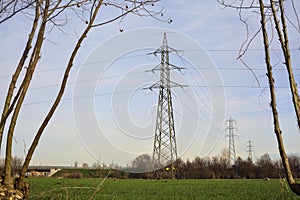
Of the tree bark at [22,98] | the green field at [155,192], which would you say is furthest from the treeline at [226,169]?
the tree bark at [22,98]

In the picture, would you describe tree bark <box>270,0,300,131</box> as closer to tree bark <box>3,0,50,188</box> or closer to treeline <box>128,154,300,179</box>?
tree bark <box>3,0,50,188</box>

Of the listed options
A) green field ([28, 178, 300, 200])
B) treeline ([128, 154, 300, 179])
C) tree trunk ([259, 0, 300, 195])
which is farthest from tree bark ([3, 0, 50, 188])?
treeline ([128, 154, 300, 179])

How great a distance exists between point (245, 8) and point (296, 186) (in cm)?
99

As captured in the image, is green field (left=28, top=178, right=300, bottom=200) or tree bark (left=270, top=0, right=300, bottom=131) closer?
tree bark (left=270, top=0, right=300, bottom=131)

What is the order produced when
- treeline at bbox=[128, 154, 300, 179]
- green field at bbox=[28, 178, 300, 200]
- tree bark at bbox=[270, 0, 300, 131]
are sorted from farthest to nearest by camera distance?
treeline at bbox=[128, 154, 300, 179]
green field at bbox=[28, 178, 300, 200]
tree bark at bbox=[270, 0, 300, 131]

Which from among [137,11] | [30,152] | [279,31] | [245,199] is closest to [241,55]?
[279,31]

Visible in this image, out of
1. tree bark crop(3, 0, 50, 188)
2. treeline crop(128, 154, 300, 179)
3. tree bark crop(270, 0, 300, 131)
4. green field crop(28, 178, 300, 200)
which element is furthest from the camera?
treeline crop(128, 154, 300, 179)

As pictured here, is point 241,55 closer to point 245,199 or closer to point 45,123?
point 45,123

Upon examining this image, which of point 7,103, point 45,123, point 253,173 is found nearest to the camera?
point 45,123

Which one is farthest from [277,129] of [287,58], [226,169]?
[226,169]

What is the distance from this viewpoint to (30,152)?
2564mm

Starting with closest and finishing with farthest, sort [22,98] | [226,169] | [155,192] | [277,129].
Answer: [277,129] < [22,98] < [155,192] < [226,169]

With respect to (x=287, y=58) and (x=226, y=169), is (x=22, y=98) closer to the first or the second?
(x=287, y=58)

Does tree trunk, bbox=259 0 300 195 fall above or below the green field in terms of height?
above
